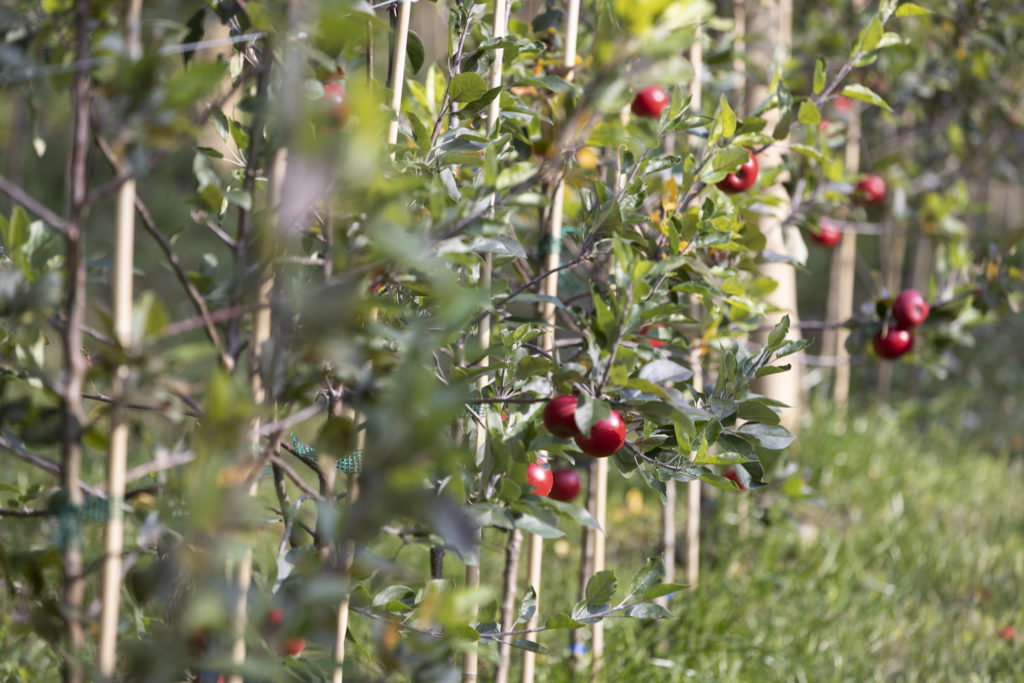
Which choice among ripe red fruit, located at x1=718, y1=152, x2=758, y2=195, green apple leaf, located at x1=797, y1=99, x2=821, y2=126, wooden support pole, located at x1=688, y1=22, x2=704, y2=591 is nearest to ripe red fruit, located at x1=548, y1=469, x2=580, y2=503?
wooden support pole, located at x1=688, y1=22, x2=704, y2=591

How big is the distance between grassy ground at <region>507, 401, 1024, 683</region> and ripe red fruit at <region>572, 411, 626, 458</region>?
647 mm

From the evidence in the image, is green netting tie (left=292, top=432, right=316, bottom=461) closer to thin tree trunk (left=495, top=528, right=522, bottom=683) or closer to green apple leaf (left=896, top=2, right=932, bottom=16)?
thin tree trunk (left=495, top=528, right=522, bottom=683)

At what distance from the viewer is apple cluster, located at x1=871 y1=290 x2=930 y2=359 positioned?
5.47 feet

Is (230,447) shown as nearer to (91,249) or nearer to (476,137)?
(476,137)

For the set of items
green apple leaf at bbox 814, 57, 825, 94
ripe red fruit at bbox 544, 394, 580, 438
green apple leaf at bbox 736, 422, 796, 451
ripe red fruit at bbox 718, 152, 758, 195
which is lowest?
green apple leaf at bbox 736, 422, 796, 451

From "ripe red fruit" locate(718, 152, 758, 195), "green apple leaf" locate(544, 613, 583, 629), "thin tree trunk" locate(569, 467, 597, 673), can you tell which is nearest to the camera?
"green apple leaf" locate(544, 613, 583, 629)

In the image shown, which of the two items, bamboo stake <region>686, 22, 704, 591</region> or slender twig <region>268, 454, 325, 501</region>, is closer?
slender twig <region>268, 454, 325, 501</region>

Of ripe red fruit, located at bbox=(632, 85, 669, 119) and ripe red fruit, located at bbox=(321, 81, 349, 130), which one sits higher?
ripe red fruit, located at bbox=(632, 85, 669, 119)

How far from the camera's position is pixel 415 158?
110 centimetres

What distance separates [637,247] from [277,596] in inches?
30.7

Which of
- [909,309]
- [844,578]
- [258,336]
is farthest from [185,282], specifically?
[844,578]

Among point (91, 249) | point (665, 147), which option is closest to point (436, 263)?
point (665, 147)

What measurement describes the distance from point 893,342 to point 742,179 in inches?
19.6

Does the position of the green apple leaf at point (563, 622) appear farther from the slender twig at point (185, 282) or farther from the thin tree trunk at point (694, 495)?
the thin tree trunk at point (694, 495)
